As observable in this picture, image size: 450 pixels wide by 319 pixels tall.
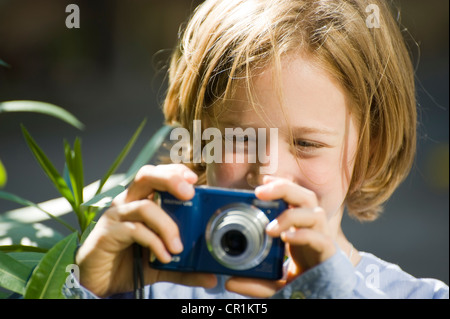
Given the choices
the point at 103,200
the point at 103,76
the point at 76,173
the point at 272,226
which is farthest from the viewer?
the point at 103,76

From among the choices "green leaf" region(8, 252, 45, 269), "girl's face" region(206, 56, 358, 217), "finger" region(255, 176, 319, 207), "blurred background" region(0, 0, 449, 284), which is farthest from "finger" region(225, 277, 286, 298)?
"blurred background" region(0, 0, 449, 284)

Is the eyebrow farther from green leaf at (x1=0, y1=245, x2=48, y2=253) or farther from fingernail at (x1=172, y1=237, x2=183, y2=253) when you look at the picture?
green leaf at (x1=0, y1=245, x2=48, y2=253)

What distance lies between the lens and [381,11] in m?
1.15

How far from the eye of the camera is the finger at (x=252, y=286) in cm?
77

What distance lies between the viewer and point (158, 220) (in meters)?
0.76

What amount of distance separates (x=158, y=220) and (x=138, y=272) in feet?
0.32

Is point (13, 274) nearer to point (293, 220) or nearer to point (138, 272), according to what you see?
point (138, 272)

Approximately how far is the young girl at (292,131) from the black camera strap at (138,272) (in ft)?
0.05

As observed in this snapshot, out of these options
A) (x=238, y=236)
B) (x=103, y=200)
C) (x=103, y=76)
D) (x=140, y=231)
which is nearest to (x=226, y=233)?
(x=238, y=236)

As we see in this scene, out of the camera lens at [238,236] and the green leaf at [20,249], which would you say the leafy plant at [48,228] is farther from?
the camera lens at [238,236]

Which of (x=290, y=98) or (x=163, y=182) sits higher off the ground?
(x=290, y=98)

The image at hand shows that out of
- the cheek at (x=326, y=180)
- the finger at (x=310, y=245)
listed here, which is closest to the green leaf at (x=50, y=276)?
the finger at (x=310, y=245)

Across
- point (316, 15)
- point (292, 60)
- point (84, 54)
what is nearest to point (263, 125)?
point (292, 60)
